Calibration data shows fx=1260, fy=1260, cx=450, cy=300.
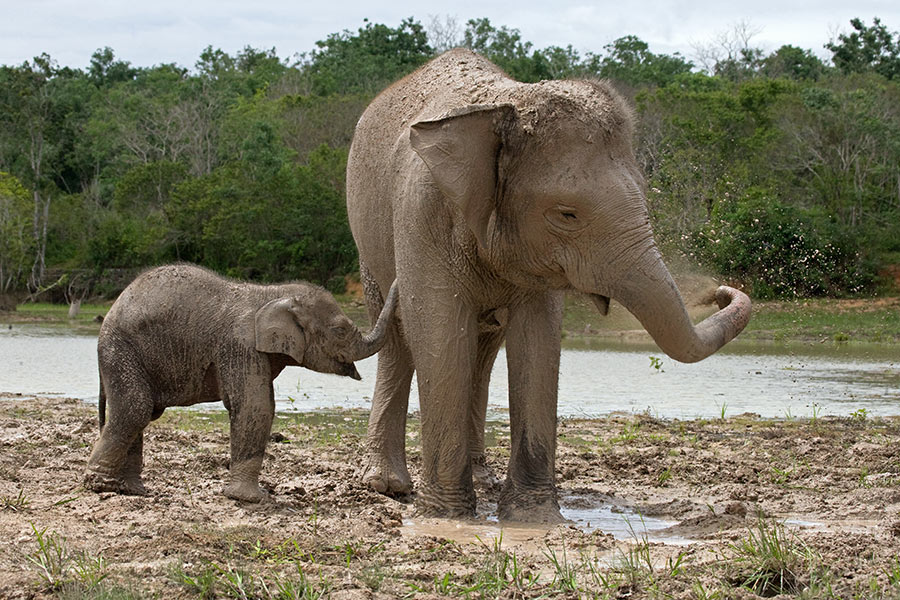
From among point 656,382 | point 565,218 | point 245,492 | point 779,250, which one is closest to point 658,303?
point 565,218

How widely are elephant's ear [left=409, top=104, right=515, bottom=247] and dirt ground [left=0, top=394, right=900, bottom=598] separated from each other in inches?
62.9

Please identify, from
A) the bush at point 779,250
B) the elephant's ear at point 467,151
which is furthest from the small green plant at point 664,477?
the bush at point 779,250

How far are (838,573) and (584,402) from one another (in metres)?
9.08

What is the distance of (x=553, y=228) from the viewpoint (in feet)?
19.3

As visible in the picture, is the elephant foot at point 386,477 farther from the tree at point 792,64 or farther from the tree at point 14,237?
the tree at point 792,64

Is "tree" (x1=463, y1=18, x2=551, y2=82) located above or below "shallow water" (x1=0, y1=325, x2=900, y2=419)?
above

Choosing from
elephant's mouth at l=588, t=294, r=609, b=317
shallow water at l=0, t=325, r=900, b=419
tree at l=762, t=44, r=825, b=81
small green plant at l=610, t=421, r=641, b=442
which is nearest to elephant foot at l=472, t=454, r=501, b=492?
small green plant at l=610, t=421, r=641, b=442

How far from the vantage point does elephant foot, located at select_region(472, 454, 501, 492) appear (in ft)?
25.6

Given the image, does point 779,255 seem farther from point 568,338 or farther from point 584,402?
point 584,402

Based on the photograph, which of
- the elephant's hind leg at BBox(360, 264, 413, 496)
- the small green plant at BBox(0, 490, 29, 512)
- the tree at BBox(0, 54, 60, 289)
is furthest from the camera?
the tree at BBox(0, 54, 60, 289)

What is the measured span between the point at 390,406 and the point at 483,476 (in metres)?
0.76

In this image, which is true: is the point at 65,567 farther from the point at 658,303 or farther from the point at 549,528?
the point at 658,303

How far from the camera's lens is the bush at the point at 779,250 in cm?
2894

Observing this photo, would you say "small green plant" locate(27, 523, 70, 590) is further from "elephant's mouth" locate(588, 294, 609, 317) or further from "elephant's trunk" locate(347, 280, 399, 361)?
"elephant's mouth" locate(588, 294, 609, 317)
